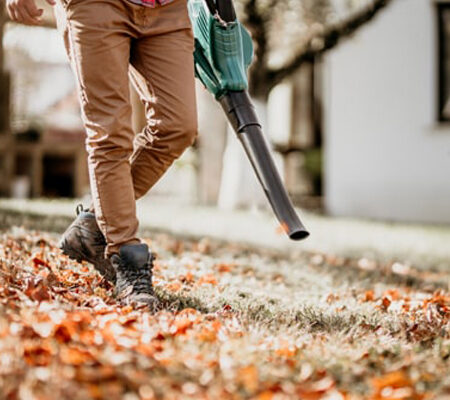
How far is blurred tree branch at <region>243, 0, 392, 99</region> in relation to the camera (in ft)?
30.4

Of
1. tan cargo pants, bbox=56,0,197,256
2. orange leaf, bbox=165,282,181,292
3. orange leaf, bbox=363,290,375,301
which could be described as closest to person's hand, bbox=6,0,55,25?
tan cargo pants, bbox=56,0,197,256

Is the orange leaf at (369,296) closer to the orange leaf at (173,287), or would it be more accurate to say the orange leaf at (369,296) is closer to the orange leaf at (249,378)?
the orange leaf at (173,287)

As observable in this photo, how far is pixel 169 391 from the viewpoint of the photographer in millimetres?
1774

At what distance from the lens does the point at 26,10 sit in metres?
2.77

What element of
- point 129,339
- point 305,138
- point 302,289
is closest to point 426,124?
point 305,138

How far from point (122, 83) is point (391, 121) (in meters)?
7.86

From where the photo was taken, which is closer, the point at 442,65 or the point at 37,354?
the point at 37,354

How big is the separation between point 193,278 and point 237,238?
9.06 feet

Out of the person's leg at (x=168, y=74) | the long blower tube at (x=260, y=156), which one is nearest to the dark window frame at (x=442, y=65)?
the long blower tube at (x=260, y=156)

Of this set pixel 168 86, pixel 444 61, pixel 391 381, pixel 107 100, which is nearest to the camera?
pixel 391 381

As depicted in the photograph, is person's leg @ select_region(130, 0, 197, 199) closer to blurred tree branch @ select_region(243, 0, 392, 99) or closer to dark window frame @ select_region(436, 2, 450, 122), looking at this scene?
blurred tree branch @ select_region(243, 0, 392, 99)

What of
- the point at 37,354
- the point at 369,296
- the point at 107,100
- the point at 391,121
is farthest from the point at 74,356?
the point at 391,121

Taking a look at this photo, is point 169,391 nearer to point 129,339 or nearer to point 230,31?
point 129,339

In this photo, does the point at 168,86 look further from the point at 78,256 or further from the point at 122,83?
the point at 78,256
